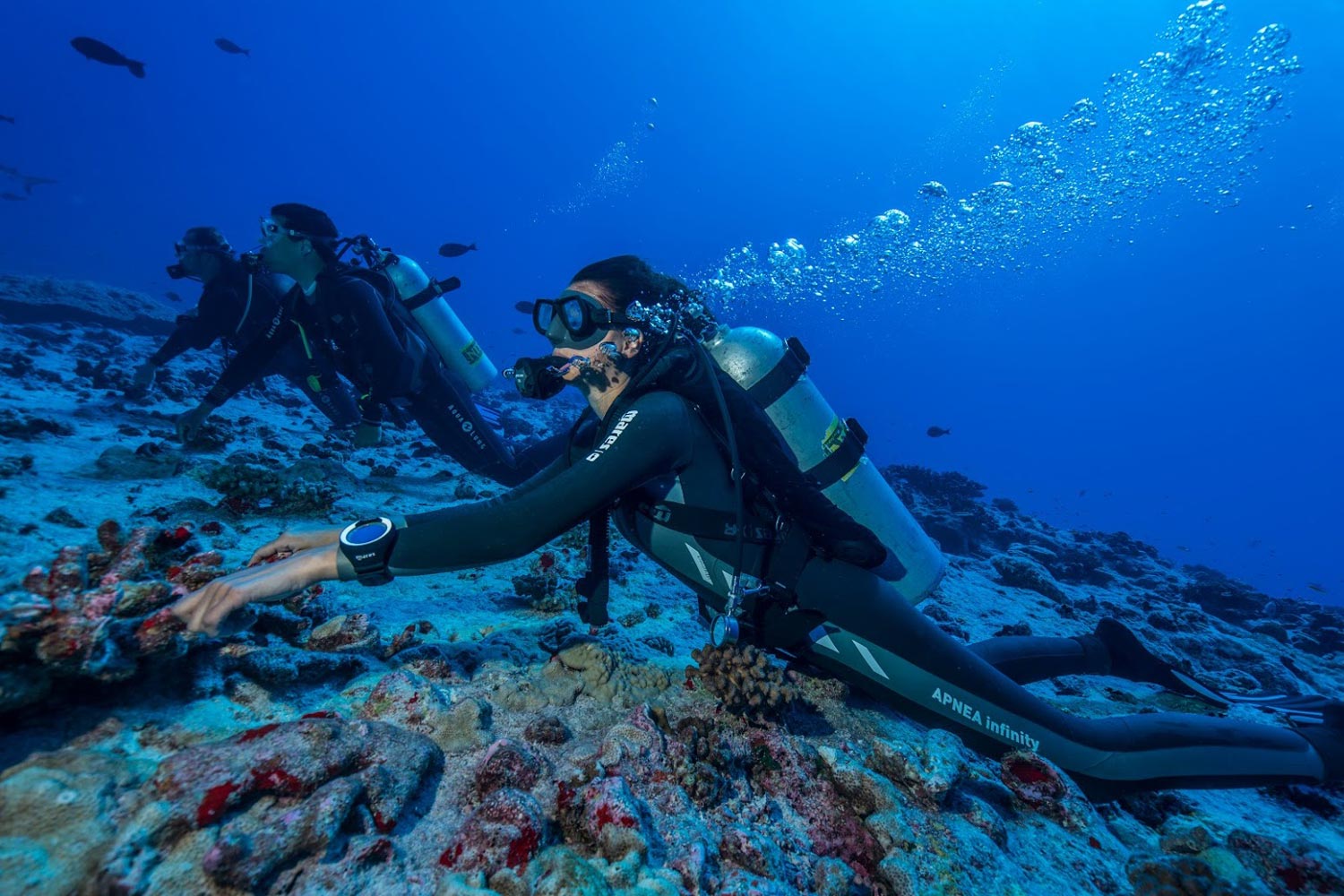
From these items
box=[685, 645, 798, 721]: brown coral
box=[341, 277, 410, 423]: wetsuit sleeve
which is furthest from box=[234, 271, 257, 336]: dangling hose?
box=[685, 645, 798, 721]: brown coral

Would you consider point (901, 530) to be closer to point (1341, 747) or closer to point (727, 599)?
point (727, 599)

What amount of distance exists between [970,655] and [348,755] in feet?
11.7

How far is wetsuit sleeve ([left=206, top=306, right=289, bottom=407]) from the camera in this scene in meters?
7.35

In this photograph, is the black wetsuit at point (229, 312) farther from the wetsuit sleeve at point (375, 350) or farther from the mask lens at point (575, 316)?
the mask lens at point (575, 316)

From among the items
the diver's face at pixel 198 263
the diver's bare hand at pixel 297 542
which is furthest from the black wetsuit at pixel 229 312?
the diver's bare hand at pixel 297 542

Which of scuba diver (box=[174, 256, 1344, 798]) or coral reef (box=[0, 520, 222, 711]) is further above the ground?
scuba diver (box=[174, 256, 1344, 798])

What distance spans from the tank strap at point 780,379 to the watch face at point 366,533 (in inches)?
117

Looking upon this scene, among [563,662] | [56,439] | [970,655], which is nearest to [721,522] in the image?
[563,662]

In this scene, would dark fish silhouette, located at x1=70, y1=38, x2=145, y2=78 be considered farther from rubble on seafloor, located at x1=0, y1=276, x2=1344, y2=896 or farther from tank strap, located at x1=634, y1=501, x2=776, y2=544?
tank strap, located at x1=634, y1=501, x2=776, y2=544

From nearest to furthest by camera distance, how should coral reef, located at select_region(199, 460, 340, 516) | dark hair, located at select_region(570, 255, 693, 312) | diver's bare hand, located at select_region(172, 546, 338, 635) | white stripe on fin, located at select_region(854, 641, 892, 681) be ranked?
1. diver's bare hand, located at select_region(172, 546, 338, 635)
2. white stripe on fin, located at select_region(854, 641, 892, 681)
3. dark hair, located at select_region(570, 255, 693, 312)
4. coral reef, located at select_region(199, 460, 340, 516)

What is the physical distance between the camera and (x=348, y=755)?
195cm

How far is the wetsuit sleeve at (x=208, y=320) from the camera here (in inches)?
357

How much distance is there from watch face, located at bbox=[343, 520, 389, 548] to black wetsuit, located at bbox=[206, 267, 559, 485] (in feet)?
19.9

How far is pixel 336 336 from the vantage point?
7.44 metres
